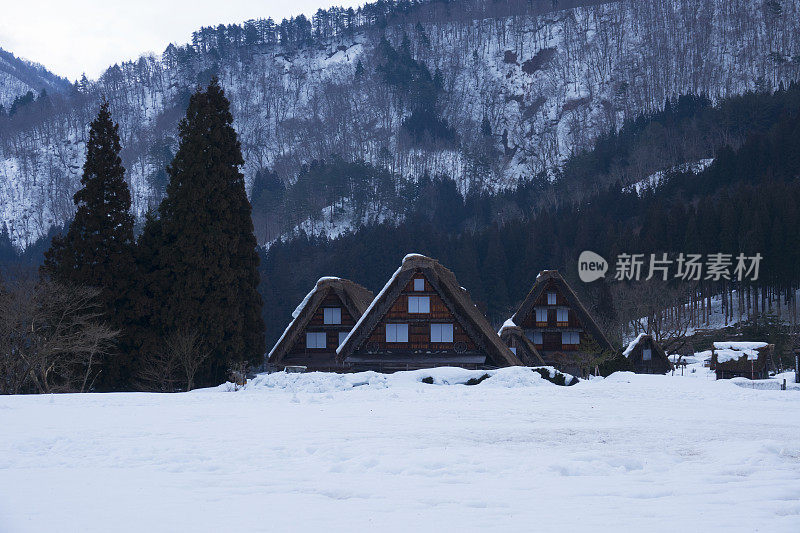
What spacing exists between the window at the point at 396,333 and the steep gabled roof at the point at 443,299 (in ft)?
3.25

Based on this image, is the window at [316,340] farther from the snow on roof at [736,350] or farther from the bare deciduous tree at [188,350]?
the snow on roof at [736,350]

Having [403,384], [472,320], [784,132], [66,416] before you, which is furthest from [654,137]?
[66,416]

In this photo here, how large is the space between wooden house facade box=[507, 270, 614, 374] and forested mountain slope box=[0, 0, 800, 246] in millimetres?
109558

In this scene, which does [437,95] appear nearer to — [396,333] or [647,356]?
[647,356]

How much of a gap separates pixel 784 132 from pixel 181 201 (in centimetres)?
8566

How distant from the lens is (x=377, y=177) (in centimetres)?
13288

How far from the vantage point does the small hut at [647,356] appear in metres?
49.5

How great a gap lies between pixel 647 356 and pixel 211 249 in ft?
113

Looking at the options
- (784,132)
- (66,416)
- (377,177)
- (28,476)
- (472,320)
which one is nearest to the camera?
(28,476)

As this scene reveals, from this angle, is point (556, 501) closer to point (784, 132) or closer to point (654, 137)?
point (784, 132)

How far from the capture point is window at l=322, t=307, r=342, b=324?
35312mm

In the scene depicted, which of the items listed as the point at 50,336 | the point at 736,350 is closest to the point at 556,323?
the point at 736,350

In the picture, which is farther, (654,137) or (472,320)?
(654,137)

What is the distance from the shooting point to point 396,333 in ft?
99.0
